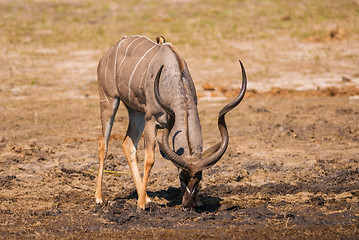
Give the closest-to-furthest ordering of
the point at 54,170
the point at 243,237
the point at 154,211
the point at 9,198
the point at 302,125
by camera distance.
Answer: the point at 243,237, the point at 154,211, the point at 9,198, the point at 54,170, the point at 302,125

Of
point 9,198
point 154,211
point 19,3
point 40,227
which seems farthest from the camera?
point 19,3

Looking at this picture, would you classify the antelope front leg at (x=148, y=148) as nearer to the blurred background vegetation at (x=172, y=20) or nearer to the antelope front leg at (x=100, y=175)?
the antelope front leg at (x=100, y=175)

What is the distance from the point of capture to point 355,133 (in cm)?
→ 1092

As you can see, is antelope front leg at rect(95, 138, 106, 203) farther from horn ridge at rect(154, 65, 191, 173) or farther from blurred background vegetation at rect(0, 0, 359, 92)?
blurred background vegetation at rect(0, 0, 359, 92)

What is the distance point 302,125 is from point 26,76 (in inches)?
329

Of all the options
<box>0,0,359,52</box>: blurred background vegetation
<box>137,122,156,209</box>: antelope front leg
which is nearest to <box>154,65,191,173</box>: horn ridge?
<box>137,122,156,209</box>: antelope front leg

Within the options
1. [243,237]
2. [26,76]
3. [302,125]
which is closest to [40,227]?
[243,237]

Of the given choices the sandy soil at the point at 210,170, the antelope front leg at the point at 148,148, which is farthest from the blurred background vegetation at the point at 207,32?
the antelope front leg at the point at 148,148

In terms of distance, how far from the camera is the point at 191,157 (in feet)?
22.7

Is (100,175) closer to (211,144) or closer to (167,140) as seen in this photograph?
(167,140)

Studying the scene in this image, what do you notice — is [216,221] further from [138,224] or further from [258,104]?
[258,104]

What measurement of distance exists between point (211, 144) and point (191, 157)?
3.71 m

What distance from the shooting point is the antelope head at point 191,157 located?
680cm

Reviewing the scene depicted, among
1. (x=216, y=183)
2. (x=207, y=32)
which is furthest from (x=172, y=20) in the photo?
(x=216, y=183)
